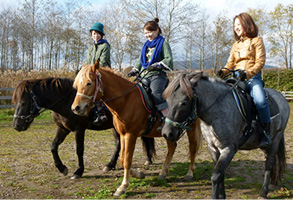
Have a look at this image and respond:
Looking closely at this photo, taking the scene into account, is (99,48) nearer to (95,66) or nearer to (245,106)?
(95,66)

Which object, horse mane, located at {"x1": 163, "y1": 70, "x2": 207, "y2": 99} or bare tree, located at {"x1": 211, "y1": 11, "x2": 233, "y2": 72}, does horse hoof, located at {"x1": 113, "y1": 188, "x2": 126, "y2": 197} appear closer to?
horse mane, located at {"x1": 163, "y1": 70, "x2": 207, "y2": 99}

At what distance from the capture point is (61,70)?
13.8 meters

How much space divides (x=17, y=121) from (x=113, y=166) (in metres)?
2.05

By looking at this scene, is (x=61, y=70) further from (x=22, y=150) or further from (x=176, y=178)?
(x=176, y=178)

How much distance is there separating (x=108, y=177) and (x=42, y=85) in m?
2.12

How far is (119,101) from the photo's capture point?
3.94 m

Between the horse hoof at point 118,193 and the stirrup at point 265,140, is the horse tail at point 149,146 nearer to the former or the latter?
the horse hoof at point 118,193

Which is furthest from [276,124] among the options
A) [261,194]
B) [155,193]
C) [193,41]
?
[193,41]

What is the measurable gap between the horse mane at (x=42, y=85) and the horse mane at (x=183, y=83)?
98.9 inches

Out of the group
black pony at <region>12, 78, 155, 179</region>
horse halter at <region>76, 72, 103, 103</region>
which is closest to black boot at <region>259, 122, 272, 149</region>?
Result: horse halter at <region>76, 72, 103, 103</region>

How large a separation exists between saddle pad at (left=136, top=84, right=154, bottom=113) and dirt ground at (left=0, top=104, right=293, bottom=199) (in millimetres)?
1314

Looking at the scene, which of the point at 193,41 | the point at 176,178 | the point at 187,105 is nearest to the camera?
the point at 187,105

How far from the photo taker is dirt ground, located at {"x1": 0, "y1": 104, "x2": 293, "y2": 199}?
388 cm

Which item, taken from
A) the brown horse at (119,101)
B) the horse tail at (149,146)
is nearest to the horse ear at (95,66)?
the brown horse at (119,101)
